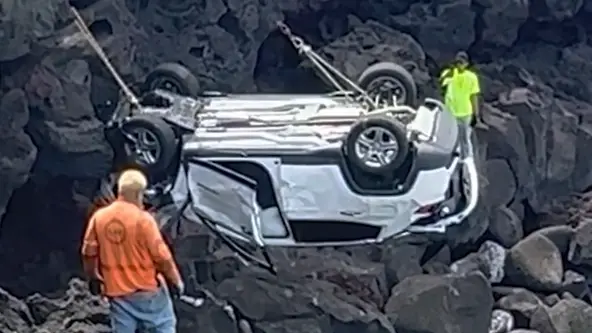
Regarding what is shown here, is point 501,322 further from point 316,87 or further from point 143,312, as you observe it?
point 143,312

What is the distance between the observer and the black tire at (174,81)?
11680mm

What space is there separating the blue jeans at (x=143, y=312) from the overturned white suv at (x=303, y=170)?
264 cm

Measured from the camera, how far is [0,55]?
1047 cm

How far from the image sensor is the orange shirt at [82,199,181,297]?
7.17 m

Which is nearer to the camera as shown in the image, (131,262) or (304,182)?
(131,262)

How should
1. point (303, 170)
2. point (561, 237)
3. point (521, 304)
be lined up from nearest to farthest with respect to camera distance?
point (303, 170) → point (521, 304) → point (561, 237)

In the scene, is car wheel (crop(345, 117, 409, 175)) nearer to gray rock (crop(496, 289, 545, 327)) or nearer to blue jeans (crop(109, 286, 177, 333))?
blue jeans (crop(109, 286, 177, 333))

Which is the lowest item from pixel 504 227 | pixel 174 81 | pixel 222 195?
pixel 504 227

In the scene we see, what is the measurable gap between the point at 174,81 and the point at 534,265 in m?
4.41

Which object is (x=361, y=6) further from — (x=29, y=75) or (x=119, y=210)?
(x=119, y=210)

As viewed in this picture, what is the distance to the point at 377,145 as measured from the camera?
10016 mm

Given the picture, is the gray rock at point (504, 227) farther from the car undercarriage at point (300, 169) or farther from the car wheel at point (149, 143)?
the car wheel at point (149, 143)

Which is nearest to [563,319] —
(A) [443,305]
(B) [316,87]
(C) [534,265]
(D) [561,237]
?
(C) [534,265]

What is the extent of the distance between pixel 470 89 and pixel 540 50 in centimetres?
482
